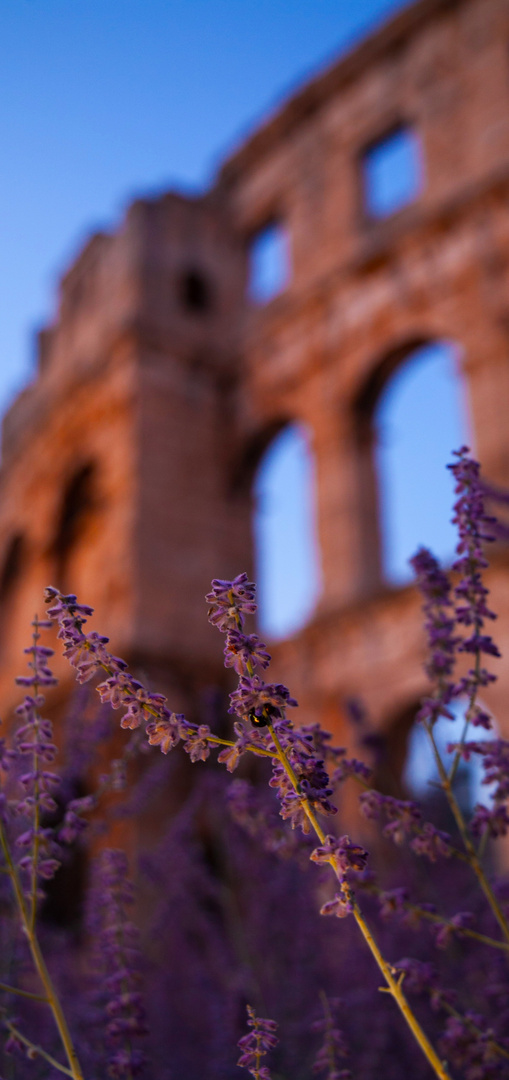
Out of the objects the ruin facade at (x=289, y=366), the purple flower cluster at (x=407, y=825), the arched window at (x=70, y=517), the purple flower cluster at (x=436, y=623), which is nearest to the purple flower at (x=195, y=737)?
the purple flower cluster at (x=407, y=825)

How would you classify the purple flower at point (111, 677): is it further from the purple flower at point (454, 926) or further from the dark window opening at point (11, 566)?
the dark window opening at point (11, 566)

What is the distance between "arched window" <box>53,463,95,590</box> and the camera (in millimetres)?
15000

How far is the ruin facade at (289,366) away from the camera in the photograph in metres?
11.4

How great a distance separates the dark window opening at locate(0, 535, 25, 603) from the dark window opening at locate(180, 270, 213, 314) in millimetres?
4523

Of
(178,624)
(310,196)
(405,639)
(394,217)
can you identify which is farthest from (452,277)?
(178,624)

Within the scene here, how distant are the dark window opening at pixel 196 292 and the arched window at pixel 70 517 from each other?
2.93m

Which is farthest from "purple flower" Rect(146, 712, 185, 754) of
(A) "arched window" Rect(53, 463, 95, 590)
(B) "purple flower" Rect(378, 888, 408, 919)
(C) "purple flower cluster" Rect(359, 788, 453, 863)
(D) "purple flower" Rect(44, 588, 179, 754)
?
(A) "arched window" Rect(53, 463, 95, 590)

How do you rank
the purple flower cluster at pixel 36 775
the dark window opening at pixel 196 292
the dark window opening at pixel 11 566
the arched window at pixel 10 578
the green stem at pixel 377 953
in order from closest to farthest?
A: the green stem at pixel 377 953 < the purple flower cluster at pixel 36 775 < the dark window opening at pixel 196 292 < the arched window at pixel 10 578 < the dark window opening at pixel 11 566

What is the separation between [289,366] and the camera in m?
13.5

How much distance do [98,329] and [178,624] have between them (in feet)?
17.5

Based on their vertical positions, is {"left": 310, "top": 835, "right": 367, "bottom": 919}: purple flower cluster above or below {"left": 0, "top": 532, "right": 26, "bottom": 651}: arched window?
below

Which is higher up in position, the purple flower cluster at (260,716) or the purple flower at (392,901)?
the purple flower cluster at (260,716)

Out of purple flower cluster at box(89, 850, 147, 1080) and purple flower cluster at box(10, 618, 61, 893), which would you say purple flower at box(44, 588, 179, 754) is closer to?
purple flower cluster at box(10, 618, 61, 893)

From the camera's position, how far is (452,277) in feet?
39.1
